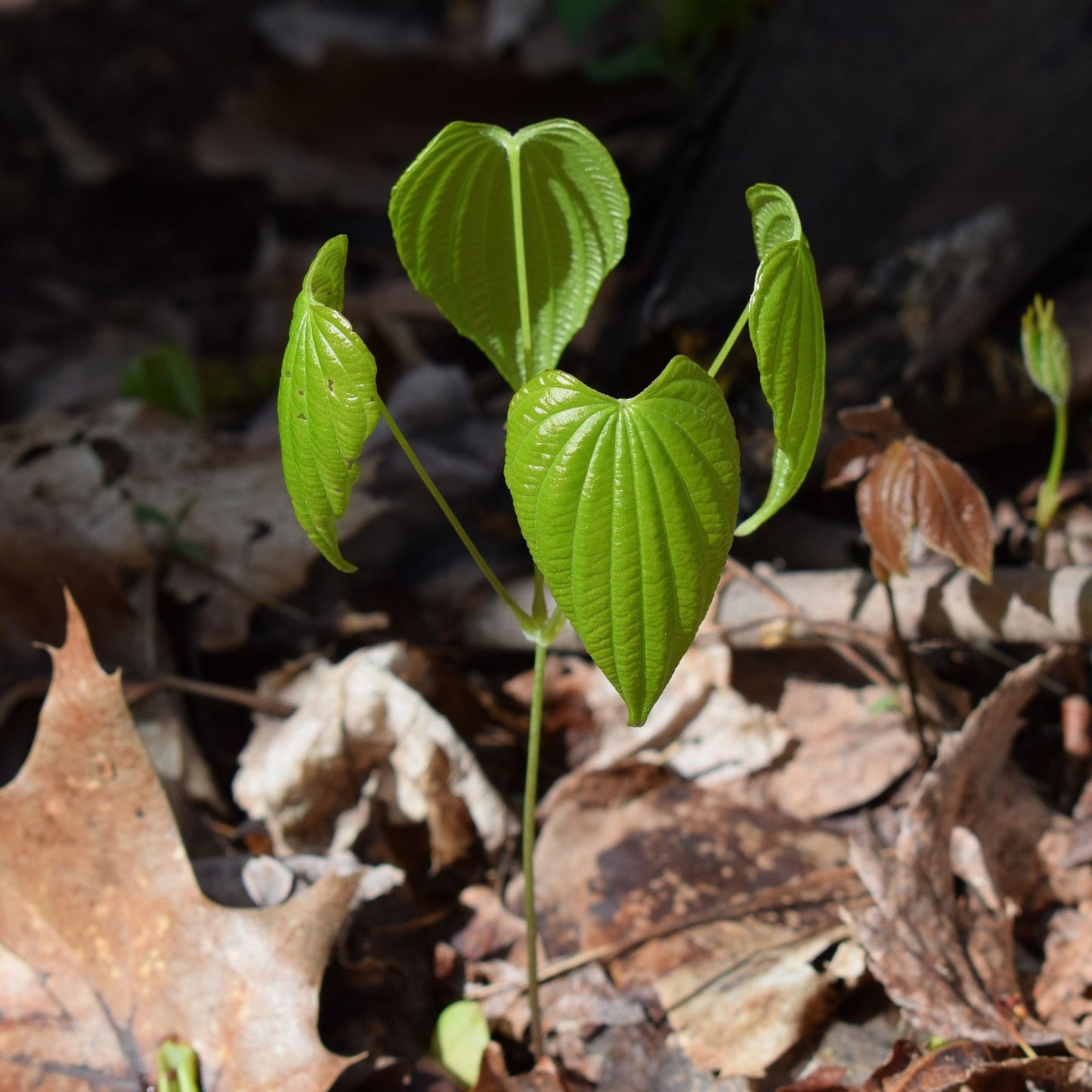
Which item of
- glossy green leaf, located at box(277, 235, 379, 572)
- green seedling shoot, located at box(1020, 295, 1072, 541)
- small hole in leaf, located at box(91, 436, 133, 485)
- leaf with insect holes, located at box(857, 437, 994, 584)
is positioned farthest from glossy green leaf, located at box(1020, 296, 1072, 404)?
small hole in leaf, located at box(91, 436, 133, 485)

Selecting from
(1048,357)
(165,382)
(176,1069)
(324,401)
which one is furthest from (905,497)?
(165,382)

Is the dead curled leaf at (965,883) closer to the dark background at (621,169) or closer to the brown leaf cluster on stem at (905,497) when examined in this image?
the brown leaf cluster on stem at (905,497)

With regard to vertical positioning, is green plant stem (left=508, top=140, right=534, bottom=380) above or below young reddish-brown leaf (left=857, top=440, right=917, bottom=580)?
above

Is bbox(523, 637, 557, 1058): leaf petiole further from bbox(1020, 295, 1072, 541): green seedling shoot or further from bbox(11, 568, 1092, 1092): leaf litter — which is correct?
bbox(1020, 295, 1072, 541): green seedling shoot

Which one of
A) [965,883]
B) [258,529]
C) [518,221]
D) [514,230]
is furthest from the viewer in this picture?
[258,529]

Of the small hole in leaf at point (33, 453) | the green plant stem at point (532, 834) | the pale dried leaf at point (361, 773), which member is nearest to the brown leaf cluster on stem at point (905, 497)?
the green plant stem at point (532, 834)

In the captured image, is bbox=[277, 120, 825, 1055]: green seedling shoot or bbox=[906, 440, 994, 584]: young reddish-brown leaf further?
bbox=[906, 440, 994, 584]: young reddish-brown leaf

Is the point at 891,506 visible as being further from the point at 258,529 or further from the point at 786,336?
the point at 258,529
